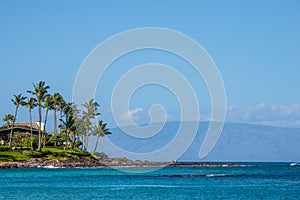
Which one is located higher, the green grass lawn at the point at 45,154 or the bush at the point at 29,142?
the bush at the point at 29,142

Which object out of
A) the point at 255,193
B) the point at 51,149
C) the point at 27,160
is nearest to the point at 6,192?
the point at 255,193

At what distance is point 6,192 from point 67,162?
7496 centimetres

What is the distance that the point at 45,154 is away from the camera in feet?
505

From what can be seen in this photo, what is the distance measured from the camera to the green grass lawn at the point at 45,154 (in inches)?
5635

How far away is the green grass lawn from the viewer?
470 ft

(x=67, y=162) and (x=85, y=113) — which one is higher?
(x=85, y=113)

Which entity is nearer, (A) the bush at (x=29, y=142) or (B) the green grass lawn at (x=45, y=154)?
(B) the green grass lawn at (x=45, y=154)

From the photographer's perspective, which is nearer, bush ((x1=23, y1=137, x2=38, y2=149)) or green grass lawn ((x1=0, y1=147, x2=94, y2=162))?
green grass lawn ((x1=0, y1=147, x2=94, y2=162))

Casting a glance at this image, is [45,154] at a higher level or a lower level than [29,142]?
lower

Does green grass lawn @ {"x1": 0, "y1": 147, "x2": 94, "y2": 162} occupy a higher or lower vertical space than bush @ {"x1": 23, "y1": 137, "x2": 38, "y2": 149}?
lower

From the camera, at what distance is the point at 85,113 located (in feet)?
617

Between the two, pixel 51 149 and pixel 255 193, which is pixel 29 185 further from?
pixel 51 149

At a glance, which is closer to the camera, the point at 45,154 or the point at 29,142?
the point at 45,154

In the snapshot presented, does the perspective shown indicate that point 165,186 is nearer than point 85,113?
Yes
